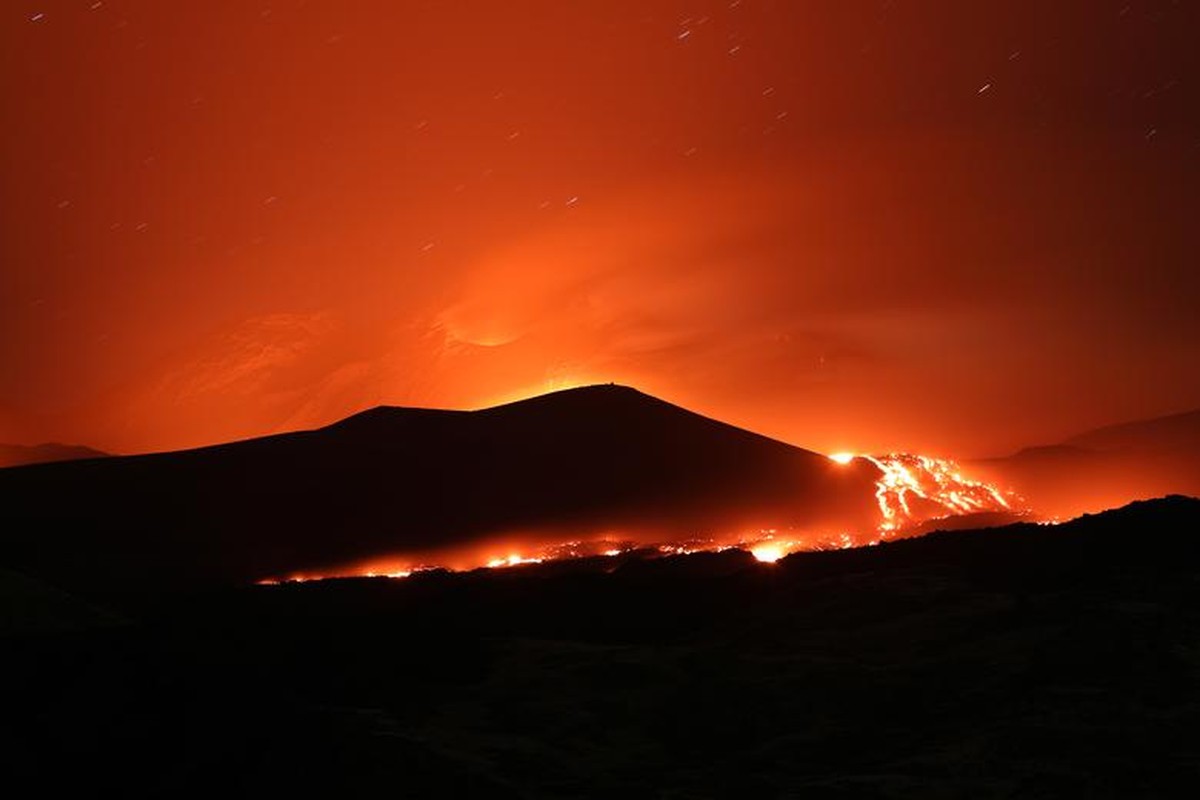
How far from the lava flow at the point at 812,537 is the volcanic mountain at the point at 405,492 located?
189 centimetres

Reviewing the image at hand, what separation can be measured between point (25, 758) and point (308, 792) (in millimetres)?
4687

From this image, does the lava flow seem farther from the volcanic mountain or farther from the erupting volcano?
the volcanic mountain

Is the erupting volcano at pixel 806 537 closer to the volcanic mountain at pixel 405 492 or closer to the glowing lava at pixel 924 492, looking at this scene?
the glowing lava at pixel 924 492

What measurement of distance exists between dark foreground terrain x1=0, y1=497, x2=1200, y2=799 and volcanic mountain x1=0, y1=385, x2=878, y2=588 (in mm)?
40276

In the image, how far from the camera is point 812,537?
73750mm

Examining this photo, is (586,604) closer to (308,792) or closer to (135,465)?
(308,792)

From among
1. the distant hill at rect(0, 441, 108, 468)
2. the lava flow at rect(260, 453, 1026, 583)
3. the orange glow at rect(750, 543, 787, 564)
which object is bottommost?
the orange glow at rect(750, 543, 787, 564)

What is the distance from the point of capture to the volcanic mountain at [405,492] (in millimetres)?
75625

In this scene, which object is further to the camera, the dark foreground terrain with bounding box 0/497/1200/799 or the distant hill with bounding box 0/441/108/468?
the distant hill with bounding box 0/441/108/468

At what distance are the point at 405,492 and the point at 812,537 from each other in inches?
1072

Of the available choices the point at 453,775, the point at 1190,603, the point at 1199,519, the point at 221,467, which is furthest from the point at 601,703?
the point at 221,467

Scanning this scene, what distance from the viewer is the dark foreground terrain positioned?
18172 mm

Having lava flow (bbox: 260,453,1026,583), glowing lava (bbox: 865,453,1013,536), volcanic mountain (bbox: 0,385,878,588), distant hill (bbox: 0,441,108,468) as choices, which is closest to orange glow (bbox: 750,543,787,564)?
lava flow (bbox: 260,453,1026,583)

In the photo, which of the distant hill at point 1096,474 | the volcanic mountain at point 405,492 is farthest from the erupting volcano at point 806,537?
the distant hill at point 1096,474
